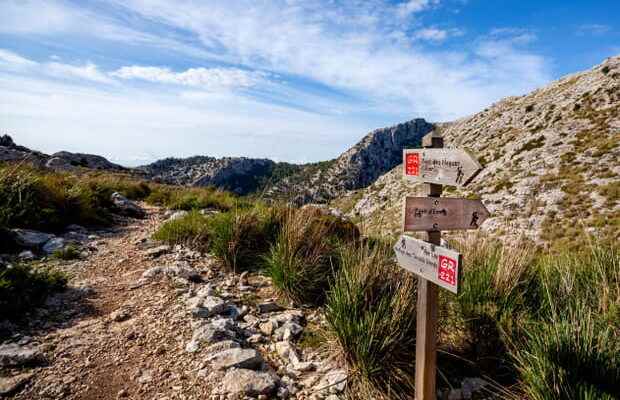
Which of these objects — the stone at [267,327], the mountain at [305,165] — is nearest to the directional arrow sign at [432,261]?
the stone at [267,327]

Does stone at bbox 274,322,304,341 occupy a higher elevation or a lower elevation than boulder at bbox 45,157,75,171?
lower

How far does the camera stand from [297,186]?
723 cm

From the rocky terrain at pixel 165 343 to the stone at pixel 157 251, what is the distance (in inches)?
36.6

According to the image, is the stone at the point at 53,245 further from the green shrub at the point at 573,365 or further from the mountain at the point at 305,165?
the mountain at the point at 305,165

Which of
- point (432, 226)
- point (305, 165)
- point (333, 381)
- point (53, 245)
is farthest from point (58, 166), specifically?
point (305, 165)

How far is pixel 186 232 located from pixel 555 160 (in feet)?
134

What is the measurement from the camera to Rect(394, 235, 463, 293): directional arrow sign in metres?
2.55

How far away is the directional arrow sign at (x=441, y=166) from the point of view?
2664mm

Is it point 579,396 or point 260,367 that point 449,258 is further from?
point 260,367

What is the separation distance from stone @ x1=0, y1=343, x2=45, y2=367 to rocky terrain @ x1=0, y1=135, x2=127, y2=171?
21.5ft

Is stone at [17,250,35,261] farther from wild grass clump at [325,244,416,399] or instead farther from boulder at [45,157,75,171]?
boulder at [45,157,75,171]

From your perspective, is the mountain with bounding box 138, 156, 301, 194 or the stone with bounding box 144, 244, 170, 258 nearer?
the stone with bounding box 144, 244, 170, 258

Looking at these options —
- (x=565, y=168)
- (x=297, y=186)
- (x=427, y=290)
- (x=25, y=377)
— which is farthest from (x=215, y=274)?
(x=565, y=168)

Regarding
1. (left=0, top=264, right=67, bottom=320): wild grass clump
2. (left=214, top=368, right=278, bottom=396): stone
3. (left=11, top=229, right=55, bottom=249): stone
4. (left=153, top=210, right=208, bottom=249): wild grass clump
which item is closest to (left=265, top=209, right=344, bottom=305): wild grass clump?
(left=214, top=368, right=278, bottom=396): stone
